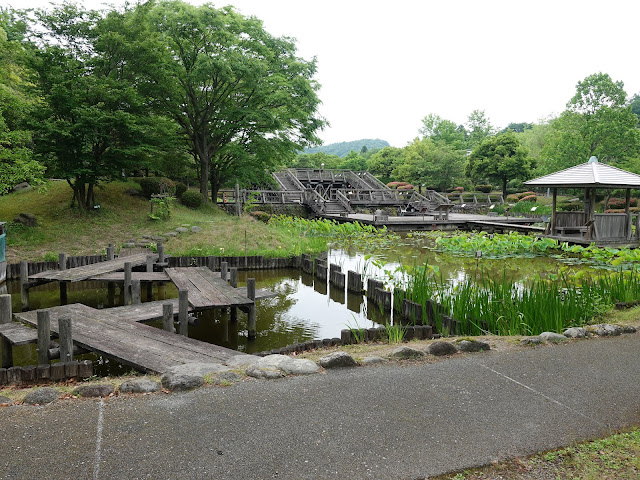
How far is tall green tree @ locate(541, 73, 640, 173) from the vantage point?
31.4m

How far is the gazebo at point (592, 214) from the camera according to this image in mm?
16031

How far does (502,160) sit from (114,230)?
34.1 meters

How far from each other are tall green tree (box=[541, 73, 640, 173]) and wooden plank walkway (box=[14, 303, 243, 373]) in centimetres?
3274

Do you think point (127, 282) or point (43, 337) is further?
point (127, 282)

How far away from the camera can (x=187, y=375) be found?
4320mm

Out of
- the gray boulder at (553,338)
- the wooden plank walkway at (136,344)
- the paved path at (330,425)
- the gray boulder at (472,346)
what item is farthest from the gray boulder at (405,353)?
the wooden plank walkway at (136,344)

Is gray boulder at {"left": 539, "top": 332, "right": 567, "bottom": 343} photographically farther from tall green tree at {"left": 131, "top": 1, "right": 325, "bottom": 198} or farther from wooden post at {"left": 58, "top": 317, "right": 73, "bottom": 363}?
tall green tree at {"left": 131, "top": 1, "right": 325, "bottom": 198}

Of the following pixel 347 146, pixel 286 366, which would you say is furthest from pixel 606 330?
pixel 347 146

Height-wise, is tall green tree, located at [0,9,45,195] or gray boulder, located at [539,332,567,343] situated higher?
tall green tree, located at [0,9,45,195]

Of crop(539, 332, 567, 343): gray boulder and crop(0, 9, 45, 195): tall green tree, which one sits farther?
crop(0, 9, 45, 195): tall green tree

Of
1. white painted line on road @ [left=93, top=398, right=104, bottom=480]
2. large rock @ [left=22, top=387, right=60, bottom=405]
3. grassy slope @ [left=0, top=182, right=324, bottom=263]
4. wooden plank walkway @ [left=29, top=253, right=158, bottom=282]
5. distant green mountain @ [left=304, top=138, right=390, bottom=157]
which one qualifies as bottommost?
white painted line on road @ [left=93, top=398, right=104, bottom=480]

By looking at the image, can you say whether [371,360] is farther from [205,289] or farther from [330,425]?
[205,289]

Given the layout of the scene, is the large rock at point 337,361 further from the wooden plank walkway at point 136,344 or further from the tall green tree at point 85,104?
the tall green tree at point 85,104

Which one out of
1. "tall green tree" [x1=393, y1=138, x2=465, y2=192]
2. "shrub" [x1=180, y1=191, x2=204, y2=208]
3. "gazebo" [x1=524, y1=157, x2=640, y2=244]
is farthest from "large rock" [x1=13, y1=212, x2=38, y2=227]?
"tall green tree" [x1=393, y1=138, x2=465, y2=192]
